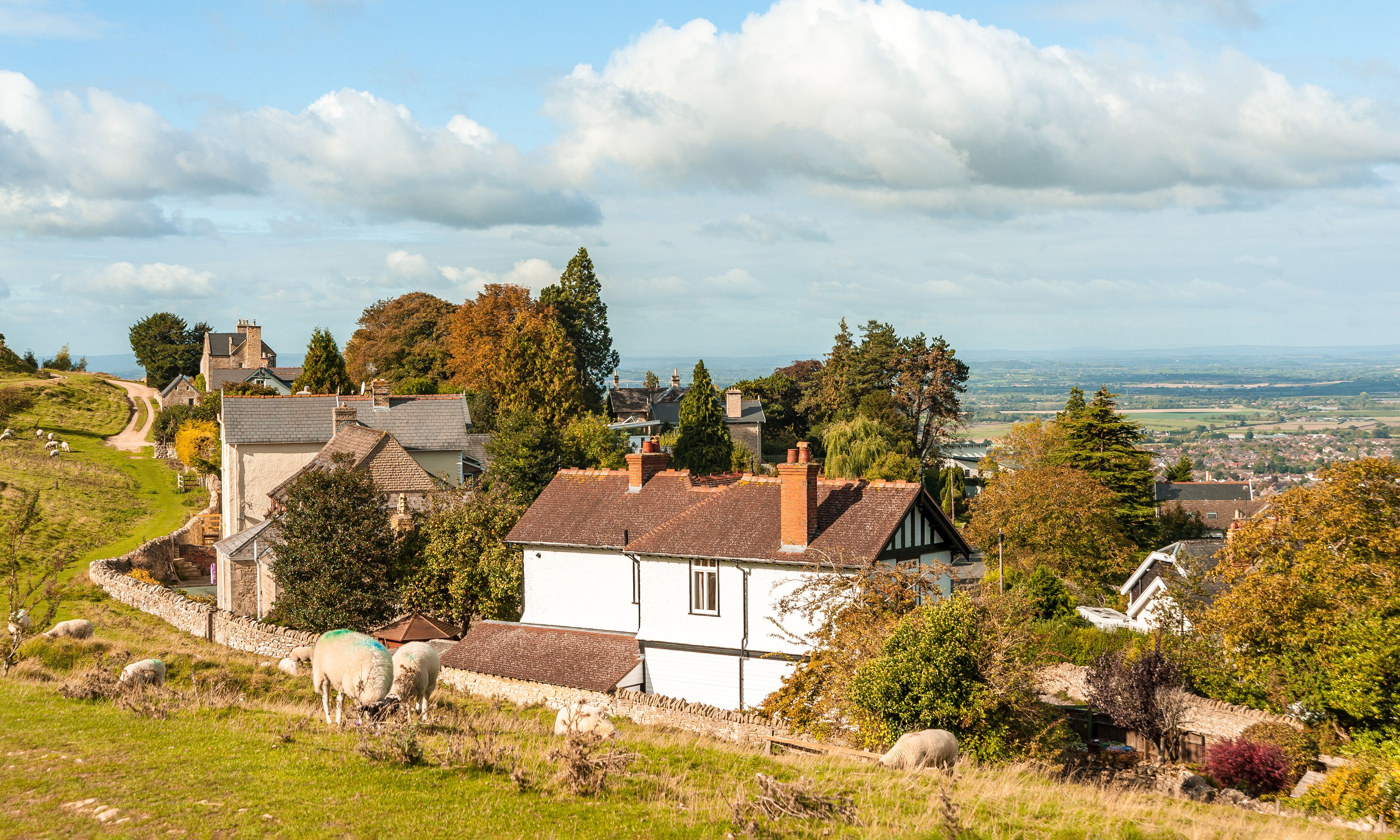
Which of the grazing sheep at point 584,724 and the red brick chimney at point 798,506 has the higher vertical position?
the red brick chimney at point 798,506

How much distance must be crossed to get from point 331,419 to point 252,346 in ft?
220

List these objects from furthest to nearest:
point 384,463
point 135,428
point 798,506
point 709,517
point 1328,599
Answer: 1. point 135,428
2. point 384,463
3. point 709,517
4. point 798,506
5. point 1328,599

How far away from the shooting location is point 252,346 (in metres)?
108

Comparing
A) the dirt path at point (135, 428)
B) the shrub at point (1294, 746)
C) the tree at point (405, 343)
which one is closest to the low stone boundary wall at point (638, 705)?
the shrub at point (1294, 746)

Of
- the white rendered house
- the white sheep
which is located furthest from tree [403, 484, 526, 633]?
Answer: the white sheep

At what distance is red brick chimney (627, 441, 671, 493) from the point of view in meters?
31.5

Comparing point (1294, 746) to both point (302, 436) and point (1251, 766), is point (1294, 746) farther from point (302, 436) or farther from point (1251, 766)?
point (302, 436)

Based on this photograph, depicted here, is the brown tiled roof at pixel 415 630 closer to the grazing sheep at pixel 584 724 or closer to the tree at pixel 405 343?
the grazing sheep at pixel 584 724

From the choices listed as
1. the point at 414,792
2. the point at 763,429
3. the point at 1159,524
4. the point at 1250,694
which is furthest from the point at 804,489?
the point at 763,429

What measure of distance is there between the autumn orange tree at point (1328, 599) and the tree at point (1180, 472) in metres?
62.5

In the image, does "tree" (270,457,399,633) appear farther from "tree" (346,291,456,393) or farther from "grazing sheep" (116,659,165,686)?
"tree" (346,291,456,393)

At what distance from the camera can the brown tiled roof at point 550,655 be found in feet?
87.4

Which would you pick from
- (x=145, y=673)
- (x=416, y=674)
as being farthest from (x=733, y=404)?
(x=416, y=674)

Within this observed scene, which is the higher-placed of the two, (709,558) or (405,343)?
(405,343)
